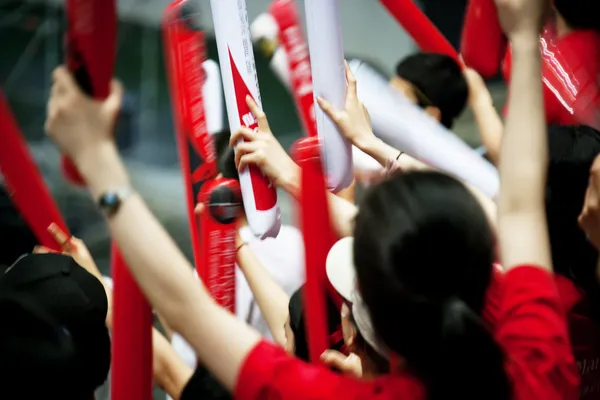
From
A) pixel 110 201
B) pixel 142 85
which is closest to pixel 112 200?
pixel 110 201

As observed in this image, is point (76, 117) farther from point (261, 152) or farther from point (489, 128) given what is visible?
point (489, 128)

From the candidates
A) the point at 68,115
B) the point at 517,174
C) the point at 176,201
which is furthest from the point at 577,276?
the point at 176,201

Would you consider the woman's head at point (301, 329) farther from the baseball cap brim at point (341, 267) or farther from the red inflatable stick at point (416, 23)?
the red inflatable stick at point (416, 23)

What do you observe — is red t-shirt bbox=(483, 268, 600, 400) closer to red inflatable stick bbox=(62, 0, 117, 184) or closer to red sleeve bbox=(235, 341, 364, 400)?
red sleeve bbox=(235, 341, 364, 400)

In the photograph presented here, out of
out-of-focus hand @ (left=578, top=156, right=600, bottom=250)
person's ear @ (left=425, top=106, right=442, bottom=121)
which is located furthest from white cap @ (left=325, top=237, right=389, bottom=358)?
person's ear @ (left=425, top=106, right=442, bottom=121)

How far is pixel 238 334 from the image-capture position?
575mm

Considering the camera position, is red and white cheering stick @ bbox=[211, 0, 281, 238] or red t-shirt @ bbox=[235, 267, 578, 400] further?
red and white cheering stick @ bbox=[211, 0, 281, 238]

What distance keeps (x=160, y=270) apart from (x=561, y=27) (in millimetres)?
691

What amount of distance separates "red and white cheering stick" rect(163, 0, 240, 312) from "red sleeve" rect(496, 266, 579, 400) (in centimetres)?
35

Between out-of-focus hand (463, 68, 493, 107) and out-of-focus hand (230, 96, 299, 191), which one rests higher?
out-of-focus hand (230, 96, 299, 191)

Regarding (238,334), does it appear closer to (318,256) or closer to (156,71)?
(318,256)

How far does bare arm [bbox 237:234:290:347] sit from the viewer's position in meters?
1.02

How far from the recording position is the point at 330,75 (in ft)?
2.47

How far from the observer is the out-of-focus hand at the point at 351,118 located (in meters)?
0.76
